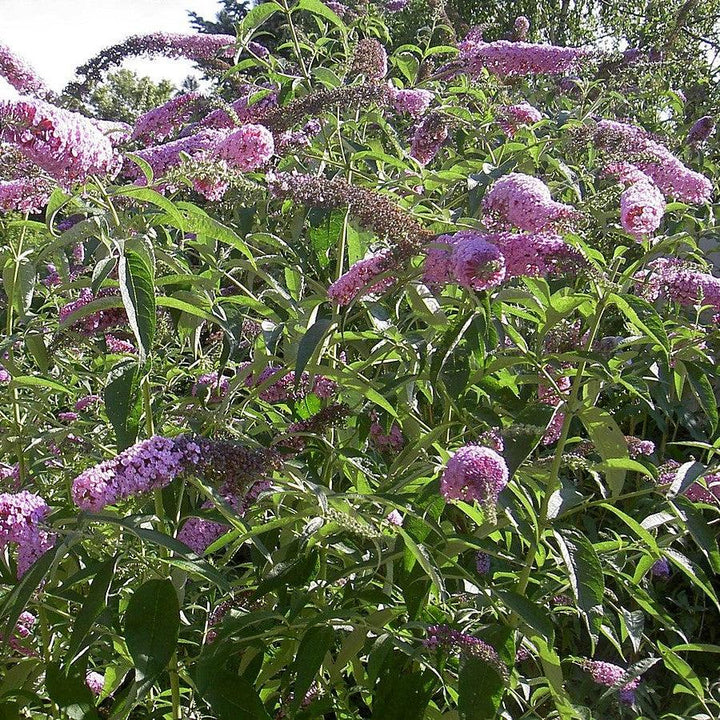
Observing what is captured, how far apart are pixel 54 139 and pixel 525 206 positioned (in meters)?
0.82

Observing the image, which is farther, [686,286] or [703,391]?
[703,391]

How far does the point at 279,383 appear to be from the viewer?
2.14m

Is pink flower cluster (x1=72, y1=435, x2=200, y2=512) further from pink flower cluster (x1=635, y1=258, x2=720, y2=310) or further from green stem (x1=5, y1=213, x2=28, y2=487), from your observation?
pink flower cluster (x1=635, y1=258, x2=720, y2=310)

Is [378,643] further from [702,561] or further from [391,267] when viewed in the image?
[702,561]

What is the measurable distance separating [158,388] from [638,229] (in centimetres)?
132

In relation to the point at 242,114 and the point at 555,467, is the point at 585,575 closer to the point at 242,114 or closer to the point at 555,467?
the point at 555,467

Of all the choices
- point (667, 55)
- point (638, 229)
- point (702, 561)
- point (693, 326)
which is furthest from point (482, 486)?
point (667, 55)

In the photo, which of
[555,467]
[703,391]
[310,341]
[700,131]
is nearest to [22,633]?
[310,341]

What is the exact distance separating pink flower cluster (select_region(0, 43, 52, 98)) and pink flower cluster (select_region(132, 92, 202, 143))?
90 centimetres

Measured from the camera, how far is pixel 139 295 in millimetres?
1474

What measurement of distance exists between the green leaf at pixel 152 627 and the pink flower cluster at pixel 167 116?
168 centimetres

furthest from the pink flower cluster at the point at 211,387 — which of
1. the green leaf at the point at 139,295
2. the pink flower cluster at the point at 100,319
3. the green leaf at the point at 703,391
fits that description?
the green leaf at the point at 703,391

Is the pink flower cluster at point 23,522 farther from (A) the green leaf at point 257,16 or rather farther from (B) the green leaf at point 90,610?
(A) the green leaf at point 257,16

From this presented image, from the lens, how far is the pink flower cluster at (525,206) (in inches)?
65.7
